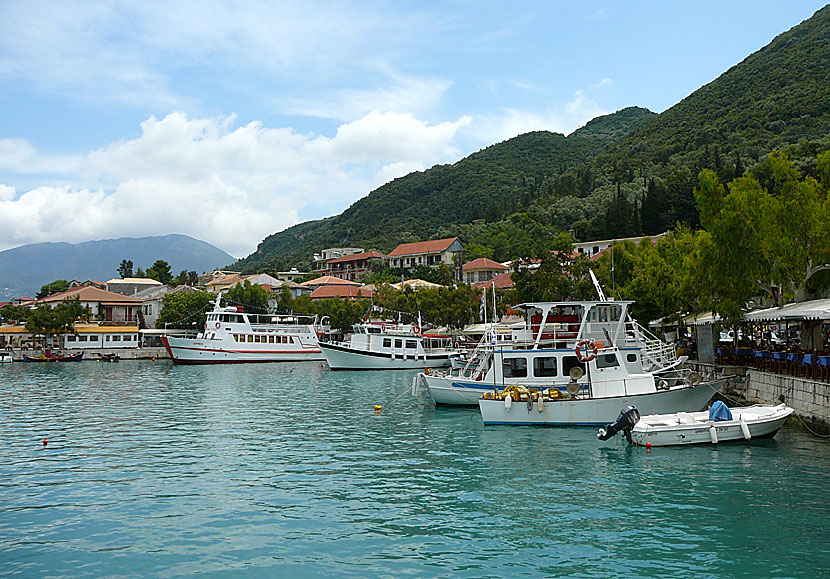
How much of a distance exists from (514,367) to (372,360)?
91.0 ft

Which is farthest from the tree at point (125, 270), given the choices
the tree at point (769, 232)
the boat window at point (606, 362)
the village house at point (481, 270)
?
the tree at point (769, 232)

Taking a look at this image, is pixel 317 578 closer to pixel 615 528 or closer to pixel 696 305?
pixel 615 528

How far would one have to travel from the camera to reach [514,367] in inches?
976

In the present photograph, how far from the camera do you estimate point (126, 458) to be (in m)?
18.8

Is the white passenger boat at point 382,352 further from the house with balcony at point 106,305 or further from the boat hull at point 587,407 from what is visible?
the house with balcony at point 106,305

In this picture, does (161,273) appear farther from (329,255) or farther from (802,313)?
(802,313)

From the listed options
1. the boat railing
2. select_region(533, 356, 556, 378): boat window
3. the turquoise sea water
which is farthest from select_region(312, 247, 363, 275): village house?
the turquoise sea water

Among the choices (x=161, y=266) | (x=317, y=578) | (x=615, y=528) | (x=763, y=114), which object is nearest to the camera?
(x=317, y=578)

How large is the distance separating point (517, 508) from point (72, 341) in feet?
240

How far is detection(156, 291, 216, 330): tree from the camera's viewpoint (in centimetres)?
8069

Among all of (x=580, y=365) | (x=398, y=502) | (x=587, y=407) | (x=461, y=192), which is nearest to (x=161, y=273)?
(x=461, y=192)

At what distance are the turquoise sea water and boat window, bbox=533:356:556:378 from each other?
2.89 meters

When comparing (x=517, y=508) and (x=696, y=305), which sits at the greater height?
(x=696, y=305)

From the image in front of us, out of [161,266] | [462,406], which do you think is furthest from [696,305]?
[161,266]
